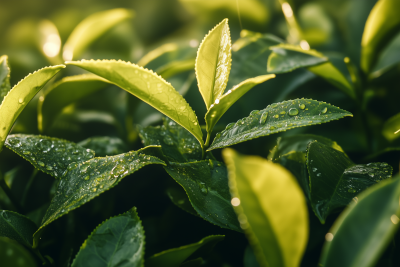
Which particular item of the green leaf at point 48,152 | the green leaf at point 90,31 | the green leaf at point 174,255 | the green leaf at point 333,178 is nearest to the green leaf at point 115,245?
the green leaf at point 174,255

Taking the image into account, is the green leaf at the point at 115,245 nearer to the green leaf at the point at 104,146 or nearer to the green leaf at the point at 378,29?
the green leaf at the point at 104,146

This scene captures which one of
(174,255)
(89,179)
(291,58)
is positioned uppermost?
(291,58)

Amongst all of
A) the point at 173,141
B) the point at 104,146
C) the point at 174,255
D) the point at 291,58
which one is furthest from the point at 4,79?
the point at 291,58

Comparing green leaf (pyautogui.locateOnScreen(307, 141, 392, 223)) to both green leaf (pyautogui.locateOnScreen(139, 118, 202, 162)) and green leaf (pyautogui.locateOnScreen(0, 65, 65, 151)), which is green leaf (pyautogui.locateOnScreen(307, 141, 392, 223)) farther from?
green leaf (pyautogui.locateOnScreen(0, 65, 65, 151))

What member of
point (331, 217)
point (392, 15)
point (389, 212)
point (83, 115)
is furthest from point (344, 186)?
point (83, 115)

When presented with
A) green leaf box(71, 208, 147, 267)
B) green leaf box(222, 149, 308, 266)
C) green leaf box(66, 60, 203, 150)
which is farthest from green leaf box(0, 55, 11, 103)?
green leaf box(222, 149, 308, 266)

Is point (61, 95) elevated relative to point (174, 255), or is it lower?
elevated

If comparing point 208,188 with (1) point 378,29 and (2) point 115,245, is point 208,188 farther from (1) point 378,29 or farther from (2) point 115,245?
(1) point 378,29
